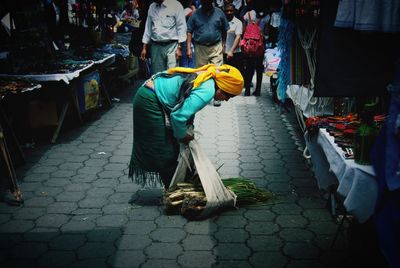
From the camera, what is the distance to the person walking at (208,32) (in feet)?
28.3

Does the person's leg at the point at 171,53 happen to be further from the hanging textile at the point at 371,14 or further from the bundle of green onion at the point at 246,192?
the hanging textile at the point at 371,14

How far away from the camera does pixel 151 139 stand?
441 centimetres

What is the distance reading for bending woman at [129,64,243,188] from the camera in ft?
13.5

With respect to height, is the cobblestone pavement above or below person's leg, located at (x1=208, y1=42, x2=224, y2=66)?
below

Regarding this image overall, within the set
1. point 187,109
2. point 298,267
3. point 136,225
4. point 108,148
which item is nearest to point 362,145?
point 298,267

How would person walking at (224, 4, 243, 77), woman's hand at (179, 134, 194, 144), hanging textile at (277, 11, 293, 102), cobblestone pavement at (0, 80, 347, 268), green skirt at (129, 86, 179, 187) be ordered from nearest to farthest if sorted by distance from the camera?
1. cobblestone pavement at (0, 80, 347, 268)
2. woman's hand at (179, 134, 194, 144)
3. green skirt at (129, 86, 179, 187)
4. hanging textile at (277, 11, 293, 102)
5. person walking at (224, 4, 243, 77)

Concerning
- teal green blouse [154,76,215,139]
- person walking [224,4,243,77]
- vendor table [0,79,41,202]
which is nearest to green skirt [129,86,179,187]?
teal green blouse [154,76,215,139]

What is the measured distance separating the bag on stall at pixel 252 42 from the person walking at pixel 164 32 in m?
1.61

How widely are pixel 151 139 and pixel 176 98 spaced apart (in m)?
0.49

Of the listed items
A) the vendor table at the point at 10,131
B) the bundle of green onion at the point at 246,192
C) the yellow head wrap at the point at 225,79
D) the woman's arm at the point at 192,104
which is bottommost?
the bundle of green onion at the point at 246,192

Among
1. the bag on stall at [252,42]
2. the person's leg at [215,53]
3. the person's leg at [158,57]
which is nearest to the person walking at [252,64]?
the bag on stall at [252,42]

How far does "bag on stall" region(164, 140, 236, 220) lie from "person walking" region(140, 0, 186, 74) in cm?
434

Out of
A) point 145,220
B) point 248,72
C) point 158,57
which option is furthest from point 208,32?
point 145,220

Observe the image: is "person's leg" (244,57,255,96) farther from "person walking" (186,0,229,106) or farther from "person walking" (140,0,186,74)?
"person walking" (140,0,186,74)
